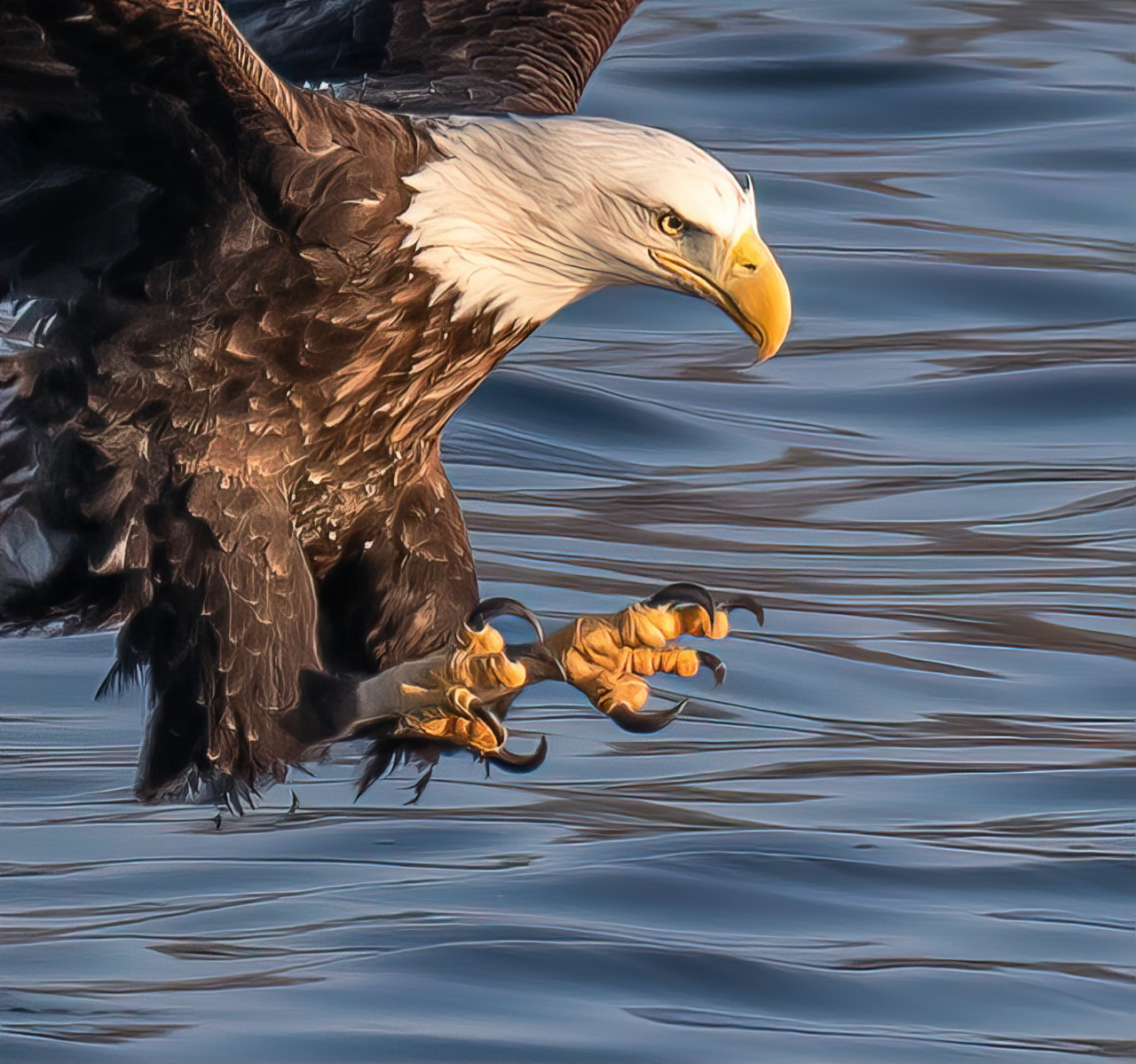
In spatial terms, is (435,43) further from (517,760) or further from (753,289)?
(517,760)

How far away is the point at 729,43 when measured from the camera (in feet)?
41.8

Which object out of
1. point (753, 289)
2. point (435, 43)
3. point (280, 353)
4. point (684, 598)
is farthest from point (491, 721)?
point (435, 43)

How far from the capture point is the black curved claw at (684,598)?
4.84m

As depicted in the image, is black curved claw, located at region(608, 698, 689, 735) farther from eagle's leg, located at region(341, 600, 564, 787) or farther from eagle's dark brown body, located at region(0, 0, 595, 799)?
eagle's dark brown body, located at region(0, 0, 595, 799)

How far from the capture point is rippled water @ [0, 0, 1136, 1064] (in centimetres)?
511

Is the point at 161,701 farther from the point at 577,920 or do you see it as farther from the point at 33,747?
the point at 33,747

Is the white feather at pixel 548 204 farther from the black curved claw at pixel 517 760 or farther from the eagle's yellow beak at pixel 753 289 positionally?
the black curved claw at pixel 517 760

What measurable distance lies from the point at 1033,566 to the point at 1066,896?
90.3 inches

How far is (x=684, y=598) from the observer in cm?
486

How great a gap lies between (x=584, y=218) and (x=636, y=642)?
2.31 ft

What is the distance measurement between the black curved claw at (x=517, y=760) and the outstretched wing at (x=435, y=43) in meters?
1.29

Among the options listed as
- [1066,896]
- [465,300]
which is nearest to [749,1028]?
[1066,896]

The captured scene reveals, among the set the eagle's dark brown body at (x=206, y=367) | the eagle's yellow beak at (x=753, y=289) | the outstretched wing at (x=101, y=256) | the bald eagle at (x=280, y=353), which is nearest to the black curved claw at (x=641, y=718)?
the bald eagle at (x=280, y=353)

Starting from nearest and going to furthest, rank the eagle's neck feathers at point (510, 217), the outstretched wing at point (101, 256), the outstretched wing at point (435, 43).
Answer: the outstretched wing at point (101, 256) → the eagle's neck feathers at point (510, 217) → the outstretched wing at point (435, 43)
